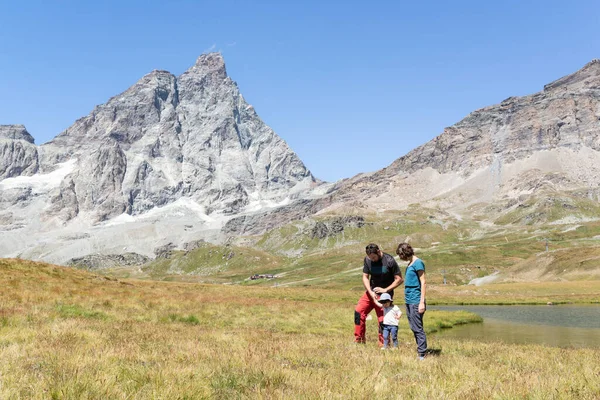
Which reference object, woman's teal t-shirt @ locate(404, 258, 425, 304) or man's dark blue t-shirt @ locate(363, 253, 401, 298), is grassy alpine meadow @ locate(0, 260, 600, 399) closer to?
woman's teal t-shirt @ locate(404, 258, 425, 304)

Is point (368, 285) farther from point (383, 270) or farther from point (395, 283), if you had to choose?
point (395, 283)

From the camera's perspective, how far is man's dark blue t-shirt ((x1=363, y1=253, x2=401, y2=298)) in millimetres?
13156

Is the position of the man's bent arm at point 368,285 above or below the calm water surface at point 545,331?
above

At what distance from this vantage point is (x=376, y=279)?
13391 mm

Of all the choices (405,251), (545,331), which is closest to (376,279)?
(405,251)

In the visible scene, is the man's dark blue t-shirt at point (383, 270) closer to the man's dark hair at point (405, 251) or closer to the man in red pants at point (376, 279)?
the man in red pants at point (376, 279)

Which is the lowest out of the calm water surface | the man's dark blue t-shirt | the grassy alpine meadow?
the calm water surface

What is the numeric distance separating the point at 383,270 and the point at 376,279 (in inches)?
17.2

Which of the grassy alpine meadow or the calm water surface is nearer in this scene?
the grassy alpine meadow

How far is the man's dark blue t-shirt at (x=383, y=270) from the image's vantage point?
13.2 metres

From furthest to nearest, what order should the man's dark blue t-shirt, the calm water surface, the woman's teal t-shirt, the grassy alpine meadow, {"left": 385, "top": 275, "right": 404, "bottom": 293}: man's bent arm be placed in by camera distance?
the calm water surface
the man's dark blue t-shirt
{"left": 385, "top": 275, "right": 404, "bottom": 293}: man's bent arm
the woman's teal t-shirt
the grassy alpine meadow

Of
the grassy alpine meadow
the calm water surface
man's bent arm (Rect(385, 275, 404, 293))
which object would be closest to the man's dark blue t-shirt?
man's bent arm (Rect(385, 275, 404, 293))

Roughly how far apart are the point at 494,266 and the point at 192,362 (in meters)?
188

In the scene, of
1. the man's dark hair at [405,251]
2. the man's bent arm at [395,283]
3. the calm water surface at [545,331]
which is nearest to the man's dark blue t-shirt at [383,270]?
the man's bent arm at [395,283]
